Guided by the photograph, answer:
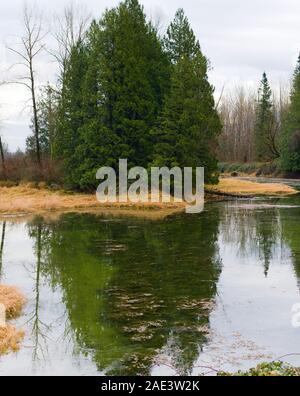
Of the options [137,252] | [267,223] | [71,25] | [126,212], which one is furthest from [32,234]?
[71,25]

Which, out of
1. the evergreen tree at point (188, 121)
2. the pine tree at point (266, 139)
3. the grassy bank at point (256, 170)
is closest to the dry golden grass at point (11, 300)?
the evergreen tree at point (188, 121)

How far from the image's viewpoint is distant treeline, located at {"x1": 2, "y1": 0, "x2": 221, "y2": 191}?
31516 millimetres

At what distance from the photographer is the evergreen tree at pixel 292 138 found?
166 feet

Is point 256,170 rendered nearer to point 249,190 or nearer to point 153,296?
point 249,190

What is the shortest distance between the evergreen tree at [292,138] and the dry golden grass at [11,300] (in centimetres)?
4301

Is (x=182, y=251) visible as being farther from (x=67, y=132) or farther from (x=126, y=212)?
(x=67, y=132)

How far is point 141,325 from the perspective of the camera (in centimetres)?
909

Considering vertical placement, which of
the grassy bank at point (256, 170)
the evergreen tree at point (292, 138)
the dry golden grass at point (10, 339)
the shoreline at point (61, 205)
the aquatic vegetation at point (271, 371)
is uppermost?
the evergreen tree at point (292, 138)

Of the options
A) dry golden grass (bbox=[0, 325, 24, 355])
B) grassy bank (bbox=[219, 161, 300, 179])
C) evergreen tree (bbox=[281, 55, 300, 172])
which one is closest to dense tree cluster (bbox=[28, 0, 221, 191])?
evergreen tree (bbox=[281, 55, 300, 172])

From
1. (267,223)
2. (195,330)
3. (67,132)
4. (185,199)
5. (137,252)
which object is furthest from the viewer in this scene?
(67,132)

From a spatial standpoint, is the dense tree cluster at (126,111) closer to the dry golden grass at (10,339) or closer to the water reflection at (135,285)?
the water reflection at (135,285)

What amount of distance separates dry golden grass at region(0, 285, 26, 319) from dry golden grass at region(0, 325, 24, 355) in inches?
36.1

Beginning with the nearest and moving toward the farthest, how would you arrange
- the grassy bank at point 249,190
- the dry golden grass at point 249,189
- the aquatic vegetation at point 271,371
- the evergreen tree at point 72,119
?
the aquatic vegetation at point 271,371, the evergreen tree at point 72,119, the grassy bank at point 249,190, the dry golden grass at point 249,189
